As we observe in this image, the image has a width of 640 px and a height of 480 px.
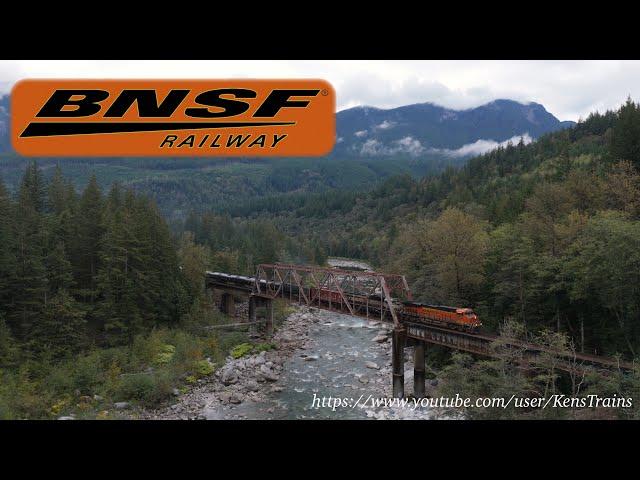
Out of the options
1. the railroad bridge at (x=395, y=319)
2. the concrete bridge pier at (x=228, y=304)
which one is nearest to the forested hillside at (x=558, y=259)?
the railroad bridge at (x=395, y=319)

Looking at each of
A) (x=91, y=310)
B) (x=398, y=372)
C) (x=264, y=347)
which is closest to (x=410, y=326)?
(x=398, y=372)

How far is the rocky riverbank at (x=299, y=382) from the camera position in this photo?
2727 cm

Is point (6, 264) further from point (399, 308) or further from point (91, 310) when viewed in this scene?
point (399, 308)

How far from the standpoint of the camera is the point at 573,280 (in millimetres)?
26922

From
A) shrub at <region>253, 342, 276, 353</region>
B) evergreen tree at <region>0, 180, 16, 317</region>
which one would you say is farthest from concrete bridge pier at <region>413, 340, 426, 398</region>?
evergreen tree at <region>0, 180, 16, 317</region>

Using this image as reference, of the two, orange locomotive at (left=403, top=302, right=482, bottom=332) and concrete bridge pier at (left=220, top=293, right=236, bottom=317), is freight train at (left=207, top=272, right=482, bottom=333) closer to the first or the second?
orange locomotive at (left=403, top=302, right=482, bottom=332)

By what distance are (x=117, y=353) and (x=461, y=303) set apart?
86.1ft

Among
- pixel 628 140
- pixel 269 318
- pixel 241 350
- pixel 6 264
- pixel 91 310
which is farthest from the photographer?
pixel 269 318

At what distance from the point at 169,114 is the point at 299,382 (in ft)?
86.1

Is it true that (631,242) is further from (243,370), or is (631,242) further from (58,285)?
(58,285)

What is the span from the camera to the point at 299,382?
33.5 metres

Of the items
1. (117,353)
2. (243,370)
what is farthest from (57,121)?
(243,370)

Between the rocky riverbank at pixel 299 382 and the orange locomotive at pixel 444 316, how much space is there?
5193mm

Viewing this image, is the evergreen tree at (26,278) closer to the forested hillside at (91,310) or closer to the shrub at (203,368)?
the forested hillside at (91,310)
